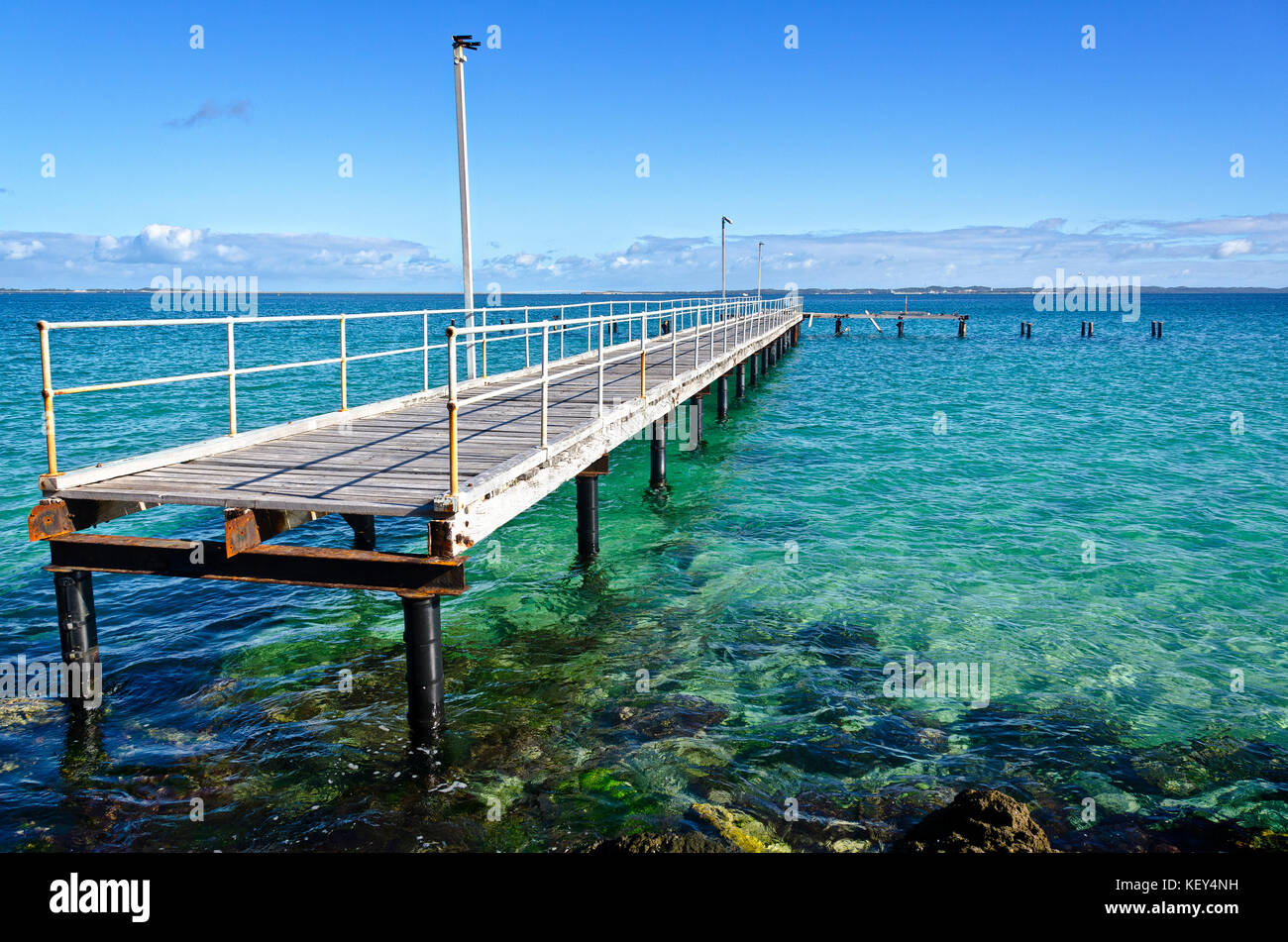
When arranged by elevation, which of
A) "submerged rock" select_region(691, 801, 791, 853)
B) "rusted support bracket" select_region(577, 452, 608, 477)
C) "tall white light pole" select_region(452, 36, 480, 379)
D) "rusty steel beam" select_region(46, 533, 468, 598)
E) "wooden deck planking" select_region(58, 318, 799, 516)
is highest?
"tall white light pole" select_region(452, 36, 480, 379)

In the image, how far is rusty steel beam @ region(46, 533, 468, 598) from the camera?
247 inches

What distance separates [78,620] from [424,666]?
2813 millimetres

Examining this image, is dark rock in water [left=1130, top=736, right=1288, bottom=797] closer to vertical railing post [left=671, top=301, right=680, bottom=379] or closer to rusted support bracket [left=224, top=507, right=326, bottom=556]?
rusted support bracket [left=224, top=507, right=326, bottom=556]

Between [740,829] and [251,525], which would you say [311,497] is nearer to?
[251,525]

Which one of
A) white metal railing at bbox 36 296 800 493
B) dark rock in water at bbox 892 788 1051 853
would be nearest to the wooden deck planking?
white metal railing at bbox 36 296 800 493

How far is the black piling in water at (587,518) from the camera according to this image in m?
11.8

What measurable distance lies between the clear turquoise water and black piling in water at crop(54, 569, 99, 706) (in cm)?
68

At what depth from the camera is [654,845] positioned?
217 inches

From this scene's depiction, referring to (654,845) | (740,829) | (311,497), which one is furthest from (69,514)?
(740,829)

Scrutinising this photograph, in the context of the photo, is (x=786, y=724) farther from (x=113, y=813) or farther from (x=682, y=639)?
(x=113, y=813)

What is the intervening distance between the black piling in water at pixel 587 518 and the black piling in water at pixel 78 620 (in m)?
5.91

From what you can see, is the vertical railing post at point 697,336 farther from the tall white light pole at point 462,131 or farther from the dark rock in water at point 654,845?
the dark rock in water at point 654,845
